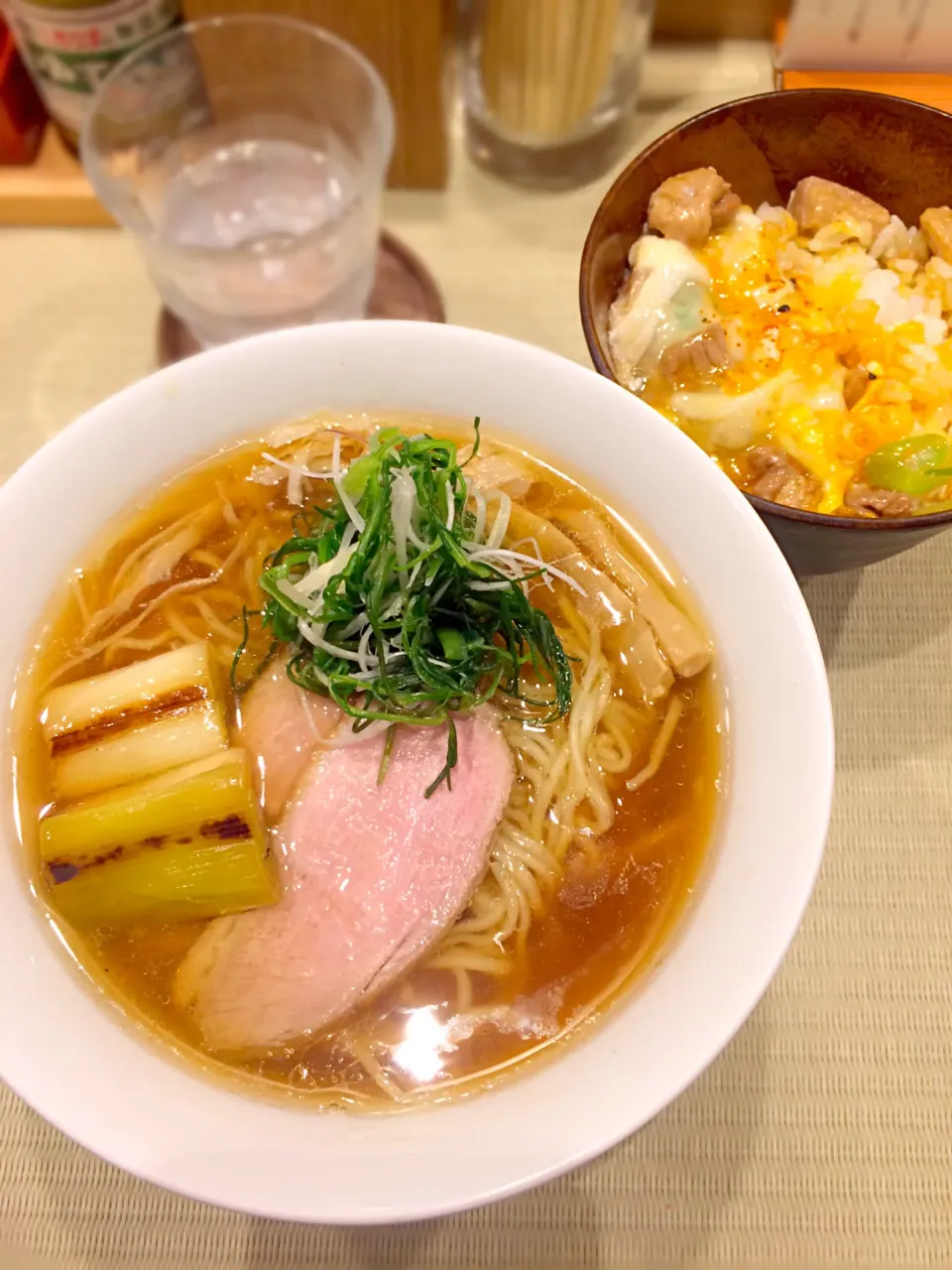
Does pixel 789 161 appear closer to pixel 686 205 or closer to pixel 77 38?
pixel 686 205

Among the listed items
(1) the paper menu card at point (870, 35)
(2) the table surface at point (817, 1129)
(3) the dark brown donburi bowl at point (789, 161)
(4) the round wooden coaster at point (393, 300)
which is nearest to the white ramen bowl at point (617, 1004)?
(3) the dark brown donburi bowl at point (789, 161)

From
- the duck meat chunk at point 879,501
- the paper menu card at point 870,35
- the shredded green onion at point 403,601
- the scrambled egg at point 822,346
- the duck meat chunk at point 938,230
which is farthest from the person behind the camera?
the paper menu card at point 870,35

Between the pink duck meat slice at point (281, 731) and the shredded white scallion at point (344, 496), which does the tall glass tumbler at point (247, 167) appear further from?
the pink duck meat slice at point (281, 731)

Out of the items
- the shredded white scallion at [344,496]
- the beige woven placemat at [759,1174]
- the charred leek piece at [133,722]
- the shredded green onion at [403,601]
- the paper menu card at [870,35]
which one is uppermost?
the paper menu card at [870,35]

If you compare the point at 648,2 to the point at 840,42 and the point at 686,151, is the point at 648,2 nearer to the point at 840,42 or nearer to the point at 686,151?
the point at 840,42

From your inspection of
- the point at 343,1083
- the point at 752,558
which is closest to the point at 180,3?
the point at 752,558

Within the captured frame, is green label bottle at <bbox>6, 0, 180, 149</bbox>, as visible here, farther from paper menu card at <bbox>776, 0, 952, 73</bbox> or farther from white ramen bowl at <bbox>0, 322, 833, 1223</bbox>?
paper menu card at <bbox>776, 0, 952, 73</bbox>

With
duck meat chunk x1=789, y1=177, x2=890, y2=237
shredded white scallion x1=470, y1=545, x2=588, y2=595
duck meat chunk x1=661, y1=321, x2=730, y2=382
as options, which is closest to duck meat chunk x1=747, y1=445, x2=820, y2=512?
duck meat chunk x1=661, y1=321, x2=730, y2=382

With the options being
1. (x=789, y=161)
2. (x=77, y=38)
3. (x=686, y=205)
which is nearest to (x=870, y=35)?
(x=789, y=161)
